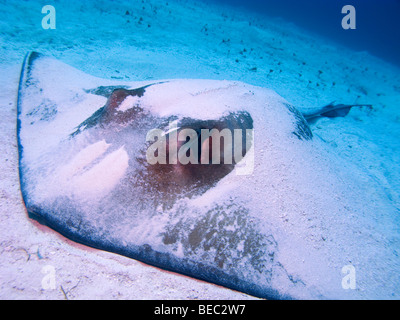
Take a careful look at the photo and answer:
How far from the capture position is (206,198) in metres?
2.15

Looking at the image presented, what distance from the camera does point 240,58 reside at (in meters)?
9.44

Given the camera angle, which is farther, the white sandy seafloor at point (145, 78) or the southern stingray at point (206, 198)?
the white sandy seafloor at point (145, 78)

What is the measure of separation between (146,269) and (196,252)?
60 centimetres

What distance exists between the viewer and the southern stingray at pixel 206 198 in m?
1.88

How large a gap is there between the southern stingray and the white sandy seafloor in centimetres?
36

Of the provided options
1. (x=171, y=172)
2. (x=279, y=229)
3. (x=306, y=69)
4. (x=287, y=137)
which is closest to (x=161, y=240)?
(x=171, y=172)

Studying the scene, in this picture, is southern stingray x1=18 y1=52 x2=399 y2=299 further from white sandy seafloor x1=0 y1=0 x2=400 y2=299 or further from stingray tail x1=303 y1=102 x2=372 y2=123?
stingray tail x1=303 y1=102 x2=372 y2=123

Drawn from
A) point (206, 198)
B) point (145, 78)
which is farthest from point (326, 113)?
point (145, 78)

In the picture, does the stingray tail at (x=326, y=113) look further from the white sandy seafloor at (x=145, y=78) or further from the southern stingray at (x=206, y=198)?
the southern stingray at (x=206, y=198)

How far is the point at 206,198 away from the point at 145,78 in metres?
5.34

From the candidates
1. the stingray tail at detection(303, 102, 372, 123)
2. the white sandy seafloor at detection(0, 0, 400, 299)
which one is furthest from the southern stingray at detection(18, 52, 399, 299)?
the stingray tail at detection(303, 102, 372, 123)

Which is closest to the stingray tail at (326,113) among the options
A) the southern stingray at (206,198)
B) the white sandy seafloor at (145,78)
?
the white sandy seafloor at (145,78)

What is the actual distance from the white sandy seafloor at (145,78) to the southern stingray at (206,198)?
36cm
